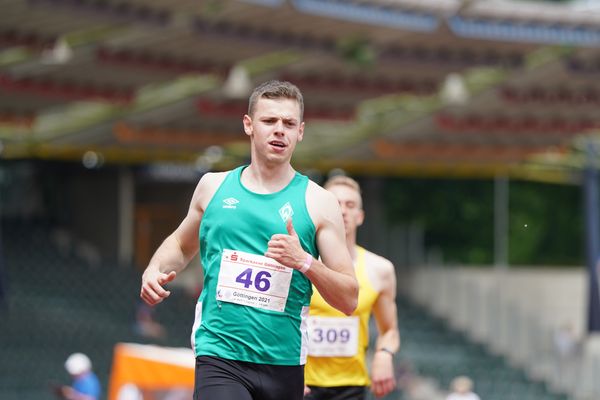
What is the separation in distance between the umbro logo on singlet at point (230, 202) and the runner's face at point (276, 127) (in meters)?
0.18

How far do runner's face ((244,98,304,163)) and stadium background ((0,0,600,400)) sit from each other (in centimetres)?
1502

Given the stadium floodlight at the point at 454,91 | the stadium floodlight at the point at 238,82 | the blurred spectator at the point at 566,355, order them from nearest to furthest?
the blurred spectator at the point at 566,355 → the stadium floodlight at the point at 238,82 → the stadium floodlight at the point at 454,91

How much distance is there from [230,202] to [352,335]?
2.35 m

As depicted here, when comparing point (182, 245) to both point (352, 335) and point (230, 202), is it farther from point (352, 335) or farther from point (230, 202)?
point (352, 335)

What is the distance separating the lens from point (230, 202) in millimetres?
4137

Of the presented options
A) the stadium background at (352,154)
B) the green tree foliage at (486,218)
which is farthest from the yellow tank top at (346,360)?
the green tree foliage at (486,218)

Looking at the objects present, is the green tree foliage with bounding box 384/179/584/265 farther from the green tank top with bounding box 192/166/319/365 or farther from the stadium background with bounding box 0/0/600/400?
the green tank top with bounding box 192/166/319/365

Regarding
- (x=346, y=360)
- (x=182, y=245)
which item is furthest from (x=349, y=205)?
(x=182, y=245)

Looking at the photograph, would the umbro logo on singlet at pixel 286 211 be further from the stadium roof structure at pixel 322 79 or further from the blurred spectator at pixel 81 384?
the stadium roof structure at pixel 322 79

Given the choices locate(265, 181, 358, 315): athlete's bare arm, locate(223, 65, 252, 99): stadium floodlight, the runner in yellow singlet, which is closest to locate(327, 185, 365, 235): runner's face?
the runner in yellow singlet

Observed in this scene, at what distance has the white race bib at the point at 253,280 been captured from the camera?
4086mm

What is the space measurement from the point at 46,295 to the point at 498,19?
10213 mm

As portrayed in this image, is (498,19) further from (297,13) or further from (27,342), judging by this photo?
(27,342)

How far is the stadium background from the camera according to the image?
21.3 m
